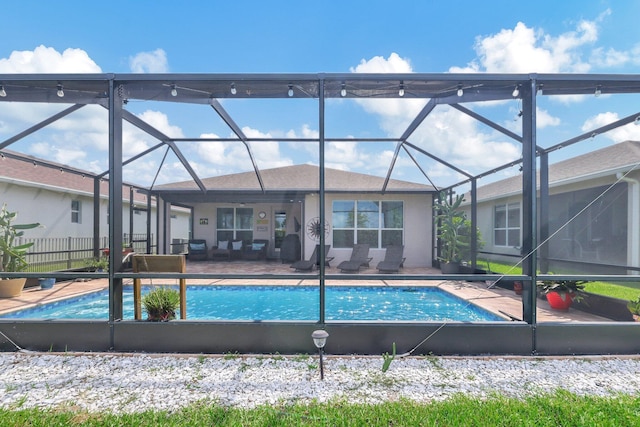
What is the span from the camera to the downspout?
7766 mm

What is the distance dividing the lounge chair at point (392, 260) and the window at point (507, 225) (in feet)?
16.2

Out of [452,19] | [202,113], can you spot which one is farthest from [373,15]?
[202,113]

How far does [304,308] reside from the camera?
23.4 ft

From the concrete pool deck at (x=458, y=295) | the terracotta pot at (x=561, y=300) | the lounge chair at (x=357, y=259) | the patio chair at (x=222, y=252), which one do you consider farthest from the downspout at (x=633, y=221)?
the patio chair at (x=222, y=252)

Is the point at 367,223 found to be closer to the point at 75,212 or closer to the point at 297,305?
the point at 297,305

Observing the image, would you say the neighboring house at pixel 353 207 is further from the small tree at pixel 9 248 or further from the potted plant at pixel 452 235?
the small tree at pixel 9 248

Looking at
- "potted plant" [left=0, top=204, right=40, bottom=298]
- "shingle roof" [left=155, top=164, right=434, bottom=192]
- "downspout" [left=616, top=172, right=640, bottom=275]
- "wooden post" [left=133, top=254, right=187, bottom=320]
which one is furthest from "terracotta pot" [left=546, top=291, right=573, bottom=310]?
"potted plant" [left=0, top=204, right=40, bottom=298]

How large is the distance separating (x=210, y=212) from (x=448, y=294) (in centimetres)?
1149

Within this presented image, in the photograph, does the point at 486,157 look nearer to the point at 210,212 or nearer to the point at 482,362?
the point at 482,362

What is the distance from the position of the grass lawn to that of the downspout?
7.06m

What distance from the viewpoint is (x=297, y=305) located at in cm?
734

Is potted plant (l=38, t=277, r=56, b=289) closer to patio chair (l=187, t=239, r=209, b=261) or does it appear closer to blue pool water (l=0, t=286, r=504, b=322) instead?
blue pool water (l=0, t=286, r=504, b=322)

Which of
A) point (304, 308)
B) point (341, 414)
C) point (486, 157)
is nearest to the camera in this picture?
point (341, 414)

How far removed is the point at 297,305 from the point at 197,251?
26.5ft
